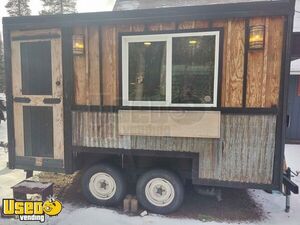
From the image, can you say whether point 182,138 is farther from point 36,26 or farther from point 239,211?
point 36,26

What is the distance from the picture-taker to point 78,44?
140 inches

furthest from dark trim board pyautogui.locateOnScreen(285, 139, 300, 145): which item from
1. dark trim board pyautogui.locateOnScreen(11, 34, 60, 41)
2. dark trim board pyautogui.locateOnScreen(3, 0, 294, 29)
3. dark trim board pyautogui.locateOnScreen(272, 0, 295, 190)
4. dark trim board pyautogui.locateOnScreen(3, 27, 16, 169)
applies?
dark trim board pyautogui.locateOnScreen(3, 27, 16, 169)

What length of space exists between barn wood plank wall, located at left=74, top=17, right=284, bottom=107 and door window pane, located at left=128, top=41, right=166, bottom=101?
0.63ft

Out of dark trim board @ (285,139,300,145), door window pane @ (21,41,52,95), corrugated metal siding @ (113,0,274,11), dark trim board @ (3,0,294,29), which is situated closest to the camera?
dark trim board @ (3,0,294,29)

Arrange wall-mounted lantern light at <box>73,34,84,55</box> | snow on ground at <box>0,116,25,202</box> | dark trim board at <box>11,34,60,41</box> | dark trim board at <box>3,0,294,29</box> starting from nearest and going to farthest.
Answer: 1. dark trim board at <box>3,0,294,29</box>
2. wall-mounted lantern light at <box>73,34,84,55</box>
3. dark trim board at <box>11,34,60,41</box>
4. snow on ground at <box>0,116,25,202</box>

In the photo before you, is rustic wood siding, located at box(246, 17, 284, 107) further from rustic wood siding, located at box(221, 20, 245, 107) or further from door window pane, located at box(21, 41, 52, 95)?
door window pane, located at box(21, 41, 52, 95)

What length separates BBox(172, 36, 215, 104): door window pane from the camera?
10.8 feet

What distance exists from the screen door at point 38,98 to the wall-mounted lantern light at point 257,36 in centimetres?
256

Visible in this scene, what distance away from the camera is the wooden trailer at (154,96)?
3.14 meters

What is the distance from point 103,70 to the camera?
11.7 feet

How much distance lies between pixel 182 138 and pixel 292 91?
6121 millimetres

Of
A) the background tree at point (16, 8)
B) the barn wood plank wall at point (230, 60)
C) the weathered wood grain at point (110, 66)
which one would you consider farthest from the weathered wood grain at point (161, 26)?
the background tree at point (16, 8)

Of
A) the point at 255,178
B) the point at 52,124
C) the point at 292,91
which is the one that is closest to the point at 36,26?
the point at 52,124

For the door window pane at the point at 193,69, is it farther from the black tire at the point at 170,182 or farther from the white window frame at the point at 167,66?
the black tire at the point at 170,182
